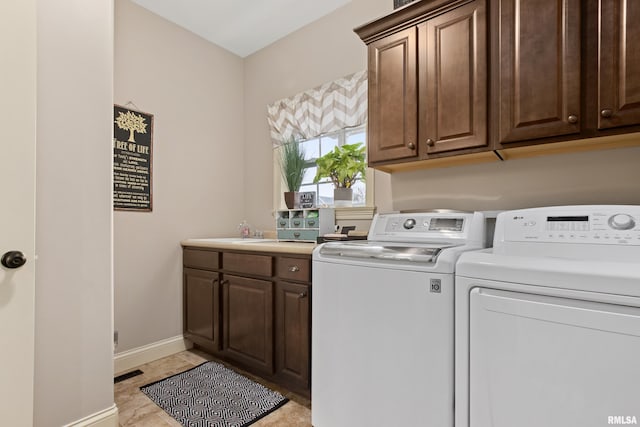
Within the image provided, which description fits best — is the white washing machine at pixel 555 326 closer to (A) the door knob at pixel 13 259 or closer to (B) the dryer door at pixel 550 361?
(B) the dryer door at pixel 550 361

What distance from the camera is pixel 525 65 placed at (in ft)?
4.80

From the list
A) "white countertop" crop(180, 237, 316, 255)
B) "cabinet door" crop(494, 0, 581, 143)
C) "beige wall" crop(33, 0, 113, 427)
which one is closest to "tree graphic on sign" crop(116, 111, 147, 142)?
"beige wall" crop(33, 0, 113, 427)

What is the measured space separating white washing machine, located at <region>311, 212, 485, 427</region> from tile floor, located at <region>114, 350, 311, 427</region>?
0.29 m

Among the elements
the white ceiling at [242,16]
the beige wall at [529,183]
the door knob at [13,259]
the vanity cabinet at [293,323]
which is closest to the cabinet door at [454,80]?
the beige wall at [529,183]

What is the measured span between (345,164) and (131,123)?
5.39ft

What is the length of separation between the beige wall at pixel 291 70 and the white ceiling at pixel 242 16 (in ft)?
0.28

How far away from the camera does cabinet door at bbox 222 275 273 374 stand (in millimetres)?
2059

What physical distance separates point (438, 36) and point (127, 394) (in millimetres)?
2755

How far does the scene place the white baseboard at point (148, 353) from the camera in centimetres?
236

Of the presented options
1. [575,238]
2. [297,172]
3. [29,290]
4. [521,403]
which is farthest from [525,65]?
[29,290]

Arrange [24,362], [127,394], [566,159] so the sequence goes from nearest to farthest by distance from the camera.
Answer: [24,362] → [566,159] → [127,394]

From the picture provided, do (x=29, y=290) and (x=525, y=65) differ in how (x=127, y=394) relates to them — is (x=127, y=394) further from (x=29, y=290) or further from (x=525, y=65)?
(x=525, y=65)

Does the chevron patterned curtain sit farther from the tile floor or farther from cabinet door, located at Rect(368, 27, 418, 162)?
the tile floor

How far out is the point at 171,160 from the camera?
2.73 metres
